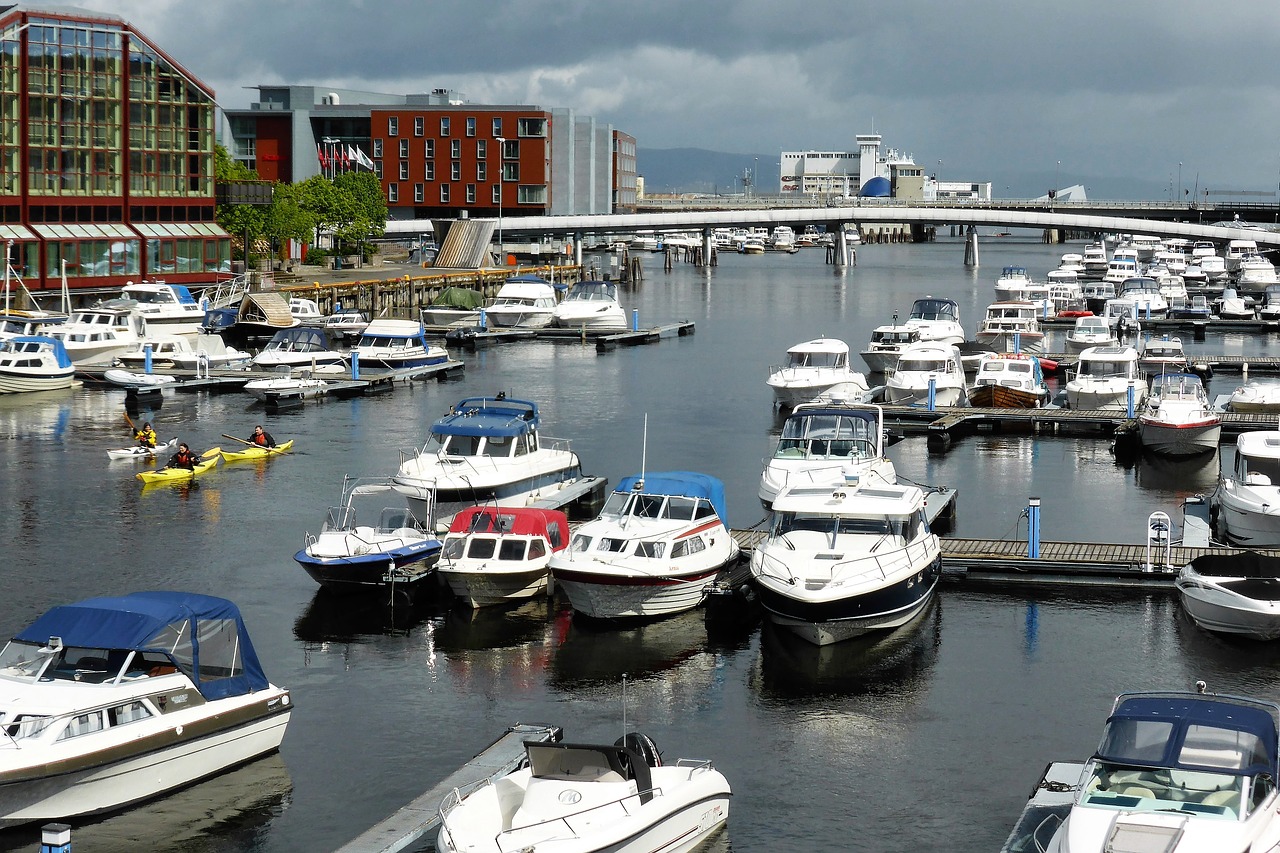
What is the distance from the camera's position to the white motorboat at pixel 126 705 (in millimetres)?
20688

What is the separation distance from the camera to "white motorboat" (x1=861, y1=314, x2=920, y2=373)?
73562 millimetres

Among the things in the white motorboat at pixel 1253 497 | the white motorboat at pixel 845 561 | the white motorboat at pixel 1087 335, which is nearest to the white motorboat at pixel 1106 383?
the white motorboat at pixel 1087 335

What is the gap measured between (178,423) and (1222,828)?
48855 millimetres

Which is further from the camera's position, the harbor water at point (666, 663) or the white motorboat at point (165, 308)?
the white motorboat at point (165, 308)

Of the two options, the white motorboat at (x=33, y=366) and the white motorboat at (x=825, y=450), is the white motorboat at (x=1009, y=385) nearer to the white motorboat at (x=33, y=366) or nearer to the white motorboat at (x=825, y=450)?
the white motorboat at (x=825, y=450)

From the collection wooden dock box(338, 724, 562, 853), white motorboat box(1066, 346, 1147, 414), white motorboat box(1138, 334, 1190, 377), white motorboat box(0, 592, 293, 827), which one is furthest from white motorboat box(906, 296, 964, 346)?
white motorboat box(0, 592, 293, 827)

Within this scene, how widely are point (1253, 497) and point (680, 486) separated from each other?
14.7 m

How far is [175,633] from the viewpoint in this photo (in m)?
22.8

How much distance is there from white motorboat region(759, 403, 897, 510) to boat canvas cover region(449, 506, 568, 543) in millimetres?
7950

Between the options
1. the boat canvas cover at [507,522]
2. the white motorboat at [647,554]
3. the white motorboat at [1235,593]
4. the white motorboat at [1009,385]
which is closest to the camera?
the white motorboat at [1235,593]

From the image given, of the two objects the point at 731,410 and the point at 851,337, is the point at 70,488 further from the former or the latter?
the point at 851,337

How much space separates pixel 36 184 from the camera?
84875 mm

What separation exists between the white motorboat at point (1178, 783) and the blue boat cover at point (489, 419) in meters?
23.1

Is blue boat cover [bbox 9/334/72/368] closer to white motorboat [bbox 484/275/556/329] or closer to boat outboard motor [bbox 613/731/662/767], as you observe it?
white motorboat [bbox 484/275/556/329]
